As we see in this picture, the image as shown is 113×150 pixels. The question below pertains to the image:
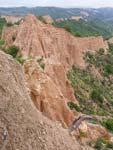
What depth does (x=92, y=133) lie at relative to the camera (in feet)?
91.0

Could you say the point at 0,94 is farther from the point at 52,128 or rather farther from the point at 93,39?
the point at 93,39

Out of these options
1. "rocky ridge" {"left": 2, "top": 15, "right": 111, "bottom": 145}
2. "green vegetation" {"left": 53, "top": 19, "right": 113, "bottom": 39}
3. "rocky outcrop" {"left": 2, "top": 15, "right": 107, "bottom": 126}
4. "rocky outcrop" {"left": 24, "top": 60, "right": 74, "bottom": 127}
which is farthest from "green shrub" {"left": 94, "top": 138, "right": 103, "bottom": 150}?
"green vegetation" {"left": 53, "top": 19, "right": 113, "bottom": 39}

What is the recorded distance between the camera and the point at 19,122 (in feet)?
47.0

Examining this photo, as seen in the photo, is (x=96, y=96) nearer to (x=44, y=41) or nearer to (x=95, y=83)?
(x=95, y=83)

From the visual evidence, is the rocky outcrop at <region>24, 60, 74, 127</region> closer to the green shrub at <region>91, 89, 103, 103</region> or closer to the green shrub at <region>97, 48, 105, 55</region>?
the green shrub at <region>91, 89, 103, 103</region>

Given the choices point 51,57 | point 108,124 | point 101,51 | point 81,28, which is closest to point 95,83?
point 51,57

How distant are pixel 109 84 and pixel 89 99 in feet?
38.1

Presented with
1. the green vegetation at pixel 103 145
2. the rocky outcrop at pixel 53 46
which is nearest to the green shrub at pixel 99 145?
the green vegetation at pixel 103 145

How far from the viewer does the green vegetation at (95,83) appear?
156 ft

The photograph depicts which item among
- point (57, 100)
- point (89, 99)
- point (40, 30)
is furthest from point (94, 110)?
point (57, 100)

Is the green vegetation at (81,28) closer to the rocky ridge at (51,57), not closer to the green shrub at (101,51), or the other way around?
the green shrub at (101,51)

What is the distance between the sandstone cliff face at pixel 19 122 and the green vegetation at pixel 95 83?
19.8 meters

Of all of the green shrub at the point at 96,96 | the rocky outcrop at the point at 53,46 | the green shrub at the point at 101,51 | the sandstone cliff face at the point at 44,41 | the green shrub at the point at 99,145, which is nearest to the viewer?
the green shrub at the point at 99,145

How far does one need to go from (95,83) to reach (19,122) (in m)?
44.2
